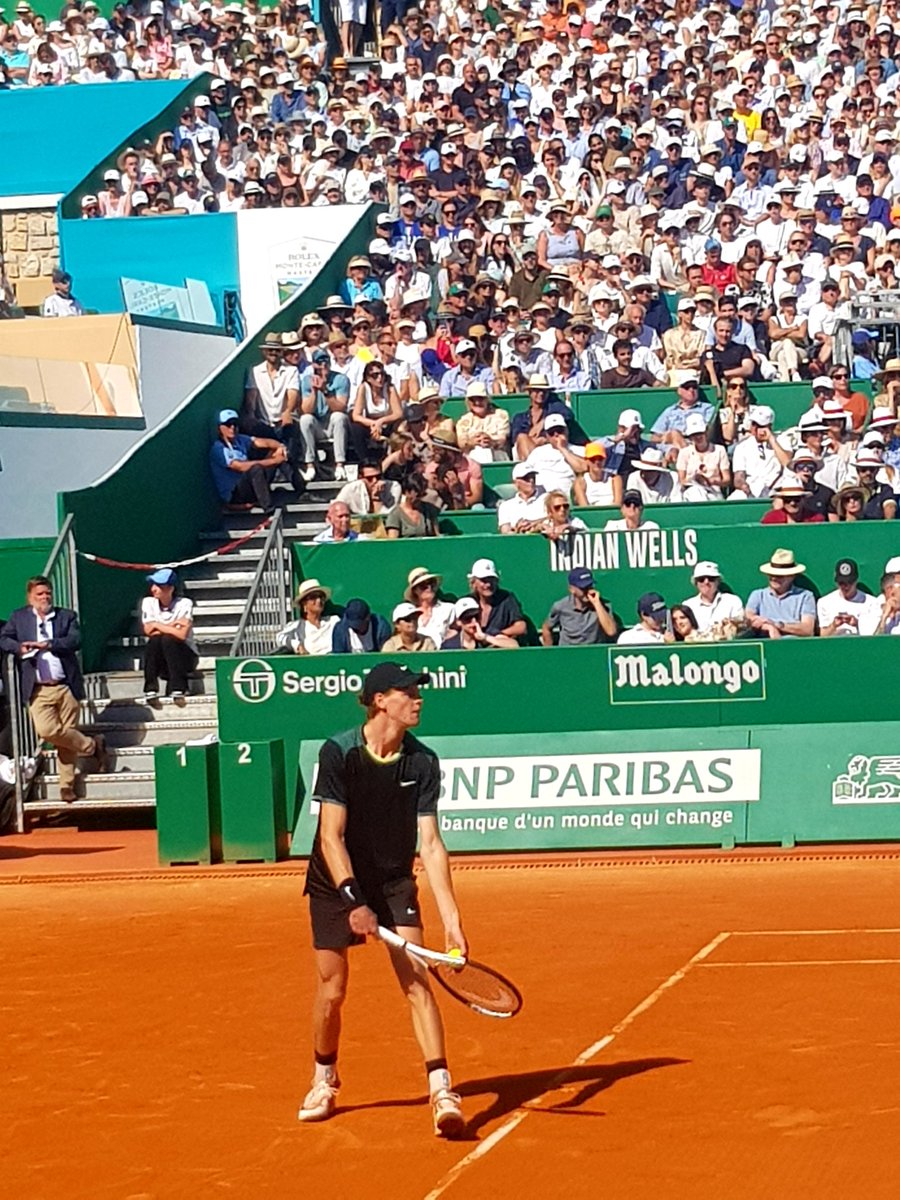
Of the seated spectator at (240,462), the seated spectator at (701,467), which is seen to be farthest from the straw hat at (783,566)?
the seated spectator at (240,462)

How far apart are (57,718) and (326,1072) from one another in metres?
10.1

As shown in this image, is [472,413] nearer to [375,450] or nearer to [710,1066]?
[375,450]

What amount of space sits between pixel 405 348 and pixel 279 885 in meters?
8.11

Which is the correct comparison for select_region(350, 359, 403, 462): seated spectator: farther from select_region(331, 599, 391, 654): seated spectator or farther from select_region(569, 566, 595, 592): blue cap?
select_region(569, 566, 595, 592): blue cap

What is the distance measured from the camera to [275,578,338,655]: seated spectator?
16.8 meters

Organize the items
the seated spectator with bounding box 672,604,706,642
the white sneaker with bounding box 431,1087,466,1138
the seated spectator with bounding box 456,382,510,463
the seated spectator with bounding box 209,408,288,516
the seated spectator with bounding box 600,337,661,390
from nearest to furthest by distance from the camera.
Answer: the white sneaker with bounding box 431,1087,466,1138 → the seated spectator with bounding box 672,604,706,642 → the seated spectator with bounding box 456,382,510,463 → the seated spectator with bounding box 600,337,661,390 → the seated spectator with bounding box 209,408,288,516

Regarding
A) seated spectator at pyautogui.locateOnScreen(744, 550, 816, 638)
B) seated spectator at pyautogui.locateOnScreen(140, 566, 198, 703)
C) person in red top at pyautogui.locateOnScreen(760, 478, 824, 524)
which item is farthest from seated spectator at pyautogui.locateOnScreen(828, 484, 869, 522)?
seated spectator at pyautogui.locateOnScreen(140, 566, 198, 703)

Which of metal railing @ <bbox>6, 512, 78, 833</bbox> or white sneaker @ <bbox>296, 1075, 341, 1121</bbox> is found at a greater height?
metal railing @ <bbox>6, 512, 78, 833</bbox>

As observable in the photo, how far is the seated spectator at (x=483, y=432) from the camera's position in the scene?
1931 centimetres

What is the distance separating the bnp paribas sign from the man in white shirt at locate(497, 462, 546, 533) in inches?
98.1

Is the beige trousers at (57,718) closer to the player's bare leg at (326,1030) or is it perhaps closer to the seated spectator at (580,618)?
the seated spectator at (580,618)

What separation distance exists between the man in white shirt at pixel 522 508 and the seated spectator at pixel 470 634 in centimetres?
112

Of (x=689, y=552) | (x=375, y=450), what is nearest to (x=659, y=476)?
(x=689, y=552)

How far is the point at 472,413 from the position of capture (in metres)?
19.5
